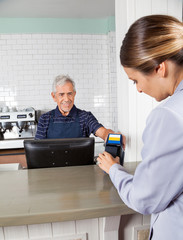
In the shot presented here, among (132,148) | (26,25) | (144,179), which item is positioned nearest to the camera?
(144,179)

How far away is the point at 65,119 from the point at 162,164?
1.70 meters

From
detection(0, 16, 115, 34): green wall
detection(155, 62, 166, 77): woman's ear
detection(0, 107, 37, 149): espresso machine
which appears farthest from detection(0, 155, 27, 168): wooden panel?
detection(155, 62, 166, 77): woman's ear

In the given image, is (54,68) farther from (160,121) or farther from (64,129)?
(160,121)

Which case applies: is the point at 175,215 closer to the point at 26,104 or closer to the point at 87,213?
the point at 87,213

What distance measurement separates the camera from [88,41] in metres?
4.07

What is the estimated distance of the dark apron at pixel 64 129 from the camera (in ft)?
7.14

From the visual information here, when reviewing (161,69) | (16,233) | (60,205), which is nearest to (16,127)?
(16,233)

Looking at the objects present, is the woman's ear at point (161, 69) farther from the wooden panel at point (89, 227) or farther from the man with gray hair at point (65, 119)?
the man with gray hair at point (65, 119)

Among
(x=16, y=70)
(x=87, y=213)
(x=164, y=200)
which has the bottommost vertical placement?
(x=87, y=213)

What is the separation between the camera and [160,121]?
583mm

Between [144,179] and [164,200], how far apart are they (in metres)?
0.09

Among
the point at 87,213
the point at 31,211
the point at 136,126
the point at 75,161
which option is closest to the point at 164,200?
the point at 87,213

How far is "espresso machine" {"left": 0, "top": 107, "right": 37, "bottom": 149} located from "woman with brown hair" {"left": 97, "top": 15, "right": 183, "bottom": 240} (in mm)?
2959

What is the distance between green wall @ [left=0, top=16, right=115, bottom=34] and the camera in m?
3.84
